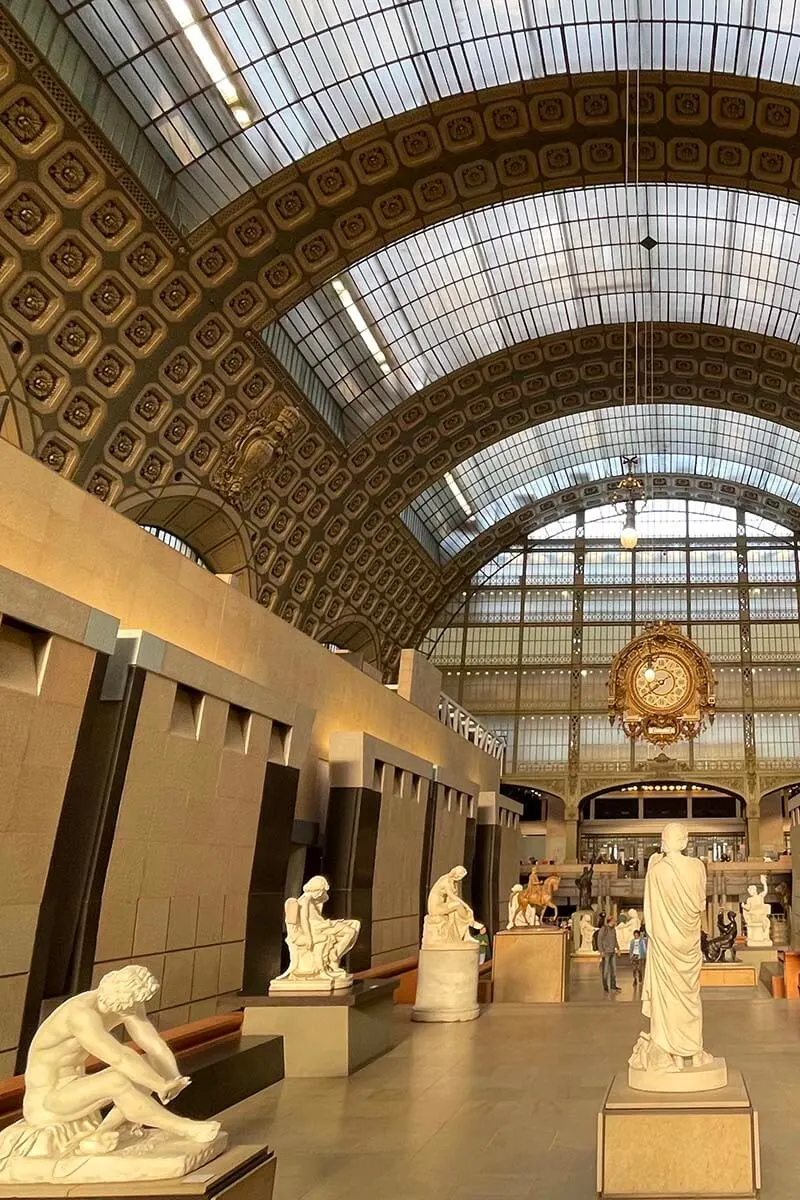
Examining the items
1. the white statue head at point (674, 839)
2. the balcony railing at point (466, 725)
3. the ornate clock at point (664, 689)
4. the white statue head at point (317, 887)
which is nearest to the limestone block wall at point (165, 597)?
the white statue head at point (317, 887)

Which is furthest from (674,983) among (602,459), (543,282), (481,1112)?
(602,459)

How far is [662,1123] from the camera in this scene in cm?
548

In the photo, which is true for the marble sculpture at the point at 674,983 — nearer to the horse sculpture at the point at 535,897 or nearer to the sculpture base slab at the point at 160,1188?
the sculpture base slab at the point at 160,1188

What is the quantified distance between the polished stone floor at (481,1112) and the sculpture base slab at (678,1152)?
0.40 meters

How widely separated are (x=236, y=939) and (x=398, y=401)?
22.0 metres

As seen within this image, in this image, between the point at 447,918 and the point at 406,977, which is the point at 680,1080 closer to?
the point at 447,918

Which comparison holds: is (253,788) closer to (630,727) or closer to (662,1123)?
(662,1123)

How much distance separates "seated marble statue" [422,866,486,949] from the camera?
14055 mm

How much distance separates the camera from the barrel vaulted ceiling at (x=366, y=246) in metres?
19.3

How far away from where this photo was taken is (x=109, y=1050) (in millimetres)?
4367

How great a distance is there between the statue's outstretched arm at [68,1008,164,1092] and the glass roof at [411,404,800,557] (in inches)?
1365

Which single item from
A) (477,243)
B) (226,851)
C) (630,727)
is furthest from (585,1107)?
(477,243)

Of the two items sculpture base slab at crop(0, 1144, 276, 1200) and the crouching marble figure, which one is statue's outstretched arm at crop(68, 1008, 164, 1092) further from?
sculpture base slab at crop(0, 1144, 276, 1200)

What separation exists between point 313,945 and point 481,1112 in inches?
131
